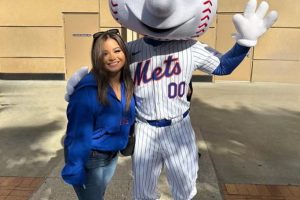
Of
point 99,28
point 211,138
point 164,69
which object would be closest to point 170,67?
point 164,69

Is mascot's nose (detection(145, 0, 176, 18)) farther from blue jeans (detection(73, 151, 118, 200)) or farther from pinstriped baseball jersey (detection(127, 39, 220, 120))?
blue jeans (detection(73, 151, 118, 200))

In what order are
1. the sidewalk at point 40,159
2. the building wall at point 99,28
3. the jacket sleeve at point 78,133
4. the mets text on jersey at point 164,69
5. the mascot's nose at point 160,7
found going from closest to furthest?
the mascot's nose at point 160,7, the jacket sleeve at point 78,133, the mets text on jersey at point 164,69, the sidewalk at point 40,159, the building wall at point 99,28

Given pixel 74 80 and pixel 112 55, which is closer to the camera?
pixel 112 55

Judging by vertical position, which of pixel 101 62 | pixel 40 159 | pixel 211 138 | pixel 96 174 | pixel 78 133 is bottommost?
pixel 40 159

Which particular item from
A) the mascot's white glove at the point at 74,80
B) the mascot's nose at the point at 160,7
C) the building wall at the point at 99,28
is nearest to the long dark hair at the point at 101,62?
the mascot's white glove at the point at 74,80

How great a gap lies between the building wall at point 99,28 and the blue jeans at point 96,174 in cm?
698

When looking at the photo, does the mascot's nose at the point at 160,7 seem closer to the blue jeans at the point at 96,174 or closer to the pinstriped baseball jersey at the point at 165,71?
the pinstriped baseball jersey at the point at 165,71

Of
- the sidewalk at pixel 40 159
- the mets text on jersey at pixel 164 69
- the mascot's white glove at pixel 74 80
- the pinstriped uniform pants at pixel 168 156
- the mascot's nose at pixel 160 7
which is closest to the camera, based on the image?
the mascot's nose at pixel 160 7

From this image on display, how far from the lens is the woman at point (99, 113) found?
2244mm

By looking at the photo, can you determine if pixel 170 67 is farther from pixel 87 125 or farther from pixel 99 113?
pixel 87 125

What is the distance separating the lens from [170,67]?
97.0 inches

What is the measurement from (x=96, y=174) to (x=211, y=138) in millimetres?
3117

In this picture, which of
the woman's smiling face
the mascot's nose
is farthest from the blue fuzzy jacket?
the mascot's nose

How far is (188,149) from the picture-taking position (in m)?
2.64
